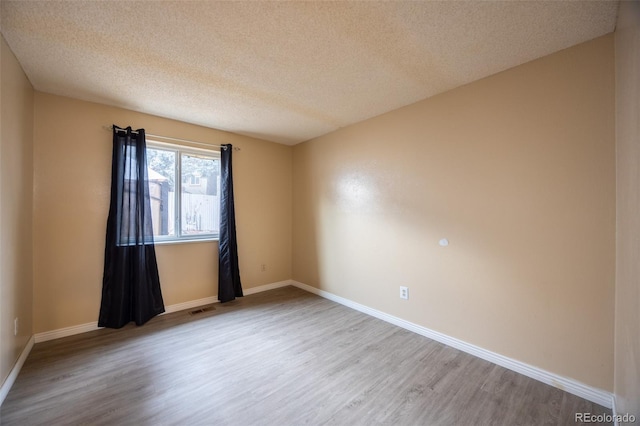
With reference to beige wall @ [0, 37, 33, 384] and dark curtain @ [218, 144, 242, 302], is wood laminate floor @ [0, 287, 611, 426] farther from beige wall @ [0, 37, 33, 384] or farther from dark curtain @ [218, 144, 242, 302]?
dark curtain @ [218, 144, 242, 302]

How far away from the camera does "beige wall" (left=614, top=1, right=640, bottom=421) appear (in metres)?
1.10

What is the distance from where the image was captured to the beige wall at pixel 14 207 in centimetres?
167

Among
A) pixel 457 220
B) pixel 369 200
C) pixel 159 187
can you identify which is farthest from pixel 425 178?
pixel 159 187

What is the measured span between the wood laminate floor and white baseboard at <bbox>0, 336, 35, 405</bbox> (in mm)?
41

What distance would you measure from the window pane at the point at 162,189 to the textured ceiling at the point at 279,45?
0.67 m

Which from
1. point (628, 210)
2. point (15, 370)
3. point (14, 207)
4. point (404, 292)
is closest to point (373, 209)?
point (404, 292)

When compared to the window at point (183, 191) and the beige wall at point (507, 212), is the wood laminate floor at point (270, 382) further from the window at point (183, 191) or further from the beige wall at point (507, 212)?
the window at point (183, 191)

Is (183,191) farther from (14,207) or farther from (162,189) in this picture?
(14,207)

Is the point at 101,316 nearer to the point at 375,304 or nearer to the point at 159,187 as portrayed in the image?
the point at 159,187

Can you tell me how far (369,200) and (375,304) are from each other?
1273 mm

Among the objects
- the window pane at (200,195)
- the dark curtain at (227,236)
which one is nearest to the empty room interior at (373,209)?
the window pane at (200,195)

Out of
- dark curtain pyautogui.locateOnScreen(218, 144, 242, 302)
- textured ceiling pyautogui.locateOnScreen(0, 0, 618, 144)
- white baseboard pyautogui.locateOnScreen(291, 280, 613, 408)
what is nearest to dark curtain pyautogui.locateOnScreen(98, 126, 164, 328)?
textured ceiling pyautogui.locateOnScreen(0, 0, 618, 144)

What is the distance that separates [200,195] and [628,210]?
12.9ft

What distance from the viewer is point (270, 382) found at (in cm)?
183
